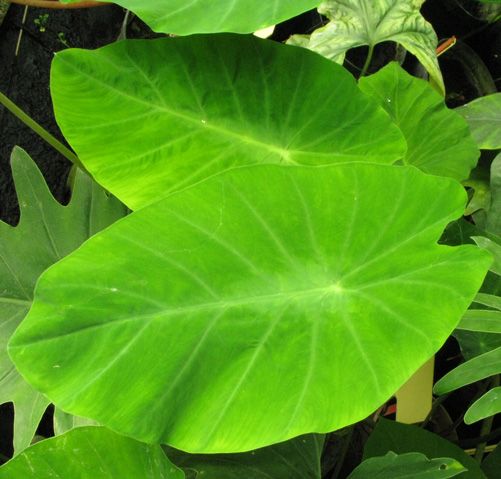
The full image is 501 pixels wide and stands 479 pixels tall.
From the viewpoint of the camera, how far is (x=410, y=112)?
100 cm

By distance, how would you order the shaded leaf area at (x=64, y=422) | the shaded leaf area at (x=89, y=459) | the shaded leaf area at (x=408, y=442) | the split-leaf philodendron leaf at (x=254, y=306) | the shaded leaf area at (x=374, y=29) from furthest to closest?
the shaded leaf area at (x=374, y=29)
the shaded leaf area at (x=408, y=442)
the shaded leaf area at (x=64, y=422)
the shaded leaf area at (x=89, y=459)
the split-leaf philodendron leaf at (x=254, y=306)

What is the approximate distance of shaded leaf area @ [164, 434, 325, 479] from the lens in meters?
0.78

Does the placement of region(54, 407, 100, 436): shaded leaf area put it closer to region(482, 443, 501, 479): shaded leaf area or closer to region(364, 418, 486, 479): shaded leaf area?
region(364, 418, 486, 479): shaded leaf area

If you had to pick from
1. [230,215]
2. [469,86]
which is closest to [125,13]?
[469,86]

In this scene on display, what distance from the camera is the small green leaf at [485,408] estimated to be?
611 millimetres

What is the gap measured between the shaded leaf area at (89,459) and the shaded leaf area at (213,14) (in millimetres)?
555

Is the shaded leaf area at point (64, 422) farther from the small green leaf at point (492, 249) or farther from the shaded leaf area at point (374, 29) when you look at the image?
the shaded leaf area at point (374, 29)

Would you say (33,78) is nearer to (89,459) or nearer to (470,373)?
(89,459)

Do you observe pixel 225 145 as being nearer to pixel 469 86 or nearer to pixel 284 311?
pixel 284 311

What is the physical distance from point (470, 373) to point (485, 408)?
5 centimetres

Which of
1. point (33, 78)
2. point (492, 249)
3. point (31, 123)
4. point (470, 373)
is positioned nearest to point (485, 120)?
point (492, 249)

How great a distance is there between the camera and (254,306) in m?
0.59

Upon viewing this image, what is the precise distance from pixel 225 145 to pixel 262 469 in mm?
542

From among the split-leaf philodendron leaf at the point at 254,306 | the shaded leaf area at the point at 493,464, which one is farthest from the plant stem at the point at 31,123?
the shaded leaf area at the point at 493,464
